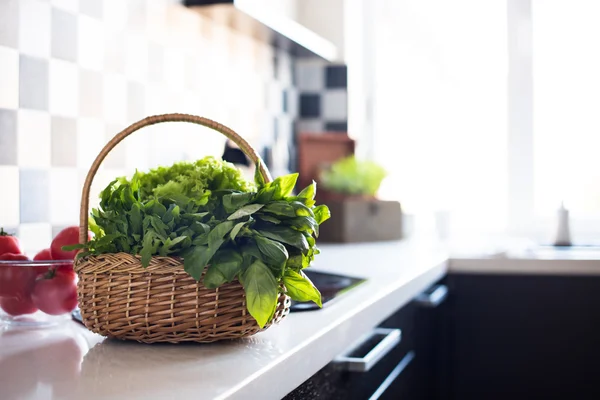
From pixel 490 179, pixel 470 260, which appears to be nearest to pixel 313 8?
pixel 490 179

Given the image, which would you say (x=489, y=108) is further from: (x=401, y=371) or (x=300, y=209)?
(x=300, y=209)

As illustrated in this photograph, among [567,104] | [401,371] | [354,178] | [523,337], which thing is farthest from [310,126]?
[401,371]

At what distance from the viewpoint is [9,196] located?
1.34m

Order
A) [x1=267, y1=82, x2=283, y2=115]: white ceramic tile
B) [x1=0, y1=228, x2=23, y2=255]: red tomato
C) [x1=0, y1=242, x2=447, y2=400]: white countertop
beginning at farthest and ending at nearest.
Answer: [x1=267, y1=82, x2=283, y2=115]: white ceramic tile → [x1=0, y1=228, x2=23, y2=255]: red tomato → [x1=0, y1=242, x2=447, y2=400]: white countertop

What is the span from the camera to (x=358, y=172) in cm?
261

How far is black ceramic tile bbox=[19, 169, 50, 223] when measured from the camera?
1392 mm

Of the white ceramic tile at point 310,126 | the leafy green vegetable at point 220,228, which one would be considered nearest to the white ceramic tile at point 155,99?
the leafy green vegetable at point 220,228

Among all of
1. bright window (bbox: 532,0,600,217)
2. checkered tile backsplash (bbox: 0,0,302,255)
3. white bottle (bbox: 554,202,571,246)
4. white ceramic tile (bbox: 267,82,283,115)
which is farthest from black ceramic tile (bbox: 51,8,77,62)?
bright window (bbox: 532,0,600,217)

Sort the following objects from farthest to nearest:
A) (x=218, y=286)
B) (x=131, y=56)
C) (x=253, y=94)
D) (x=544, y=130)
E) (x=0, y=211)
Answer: (x=544, y=130) → (x=253, y=94) → (x=131, y=56) → (x=0, y=211) → (x=218, y=286)

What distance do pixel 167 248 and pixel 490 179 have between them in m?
2.31

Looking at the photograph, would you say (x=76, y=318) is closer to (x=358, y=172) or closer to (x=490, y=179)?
(x=358, y=172)

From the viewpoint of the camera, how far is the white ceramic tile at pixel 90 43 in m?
1.55

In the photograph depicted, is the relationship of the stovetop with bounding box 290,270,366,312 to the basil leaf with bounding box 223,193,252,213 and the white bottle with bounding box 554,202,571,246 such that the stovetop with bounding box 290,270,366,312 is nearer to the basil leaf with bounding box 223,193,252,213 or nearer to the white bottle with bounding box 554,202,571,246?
the basil leaf with bounding box 223,193,252,213

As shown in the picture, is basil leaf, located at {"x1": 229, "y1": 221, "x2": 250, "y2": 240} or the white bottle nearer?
basil leaf, located at {"x1": 229, "y1": 221, "x2": 250, "y2": 240}
